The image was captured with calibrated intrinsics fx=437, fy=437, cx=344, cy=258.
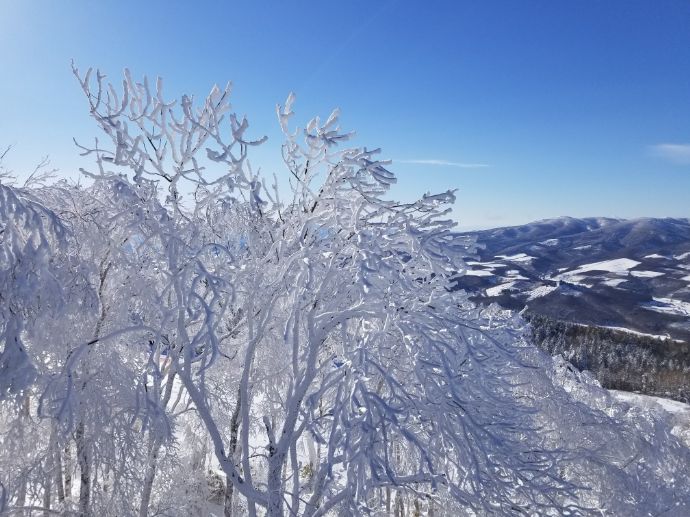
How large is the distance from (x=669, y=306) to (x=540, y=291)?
24394mm

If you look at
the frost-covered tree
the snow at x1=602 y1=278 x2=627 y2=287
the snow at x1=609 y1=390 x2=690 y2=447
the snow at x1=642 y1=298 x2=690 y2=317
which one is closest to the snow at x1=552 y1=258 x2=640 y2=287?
the snow at x1=602 y1=278 x2=627 y2=287

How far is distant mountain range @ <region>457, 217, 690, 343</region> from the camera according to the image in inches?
3191

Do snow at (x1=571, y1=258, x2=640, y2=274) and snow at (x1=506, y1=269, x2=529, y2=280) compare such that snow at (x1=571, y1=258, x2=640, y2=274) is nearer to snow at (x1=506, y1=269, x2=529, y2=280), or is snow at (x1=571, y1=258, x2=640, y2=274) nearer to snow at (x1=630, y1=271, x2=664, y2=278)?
snow at (x1=630, y1=271, x2=664, y2=278)

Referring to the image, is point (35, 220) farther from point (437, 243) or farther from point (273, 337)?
point (273, 337)

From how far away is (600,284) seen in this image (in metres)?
109

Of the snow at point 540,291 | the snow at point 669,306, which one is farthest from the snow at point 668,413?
the snow at point 540,291

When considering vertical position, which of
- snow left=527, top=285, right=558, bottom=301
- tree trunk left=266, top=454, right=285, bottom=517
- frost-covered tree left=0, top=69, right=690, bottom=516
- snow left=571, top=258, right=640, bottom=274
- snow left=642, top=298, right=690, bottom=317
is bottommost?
snow left=642, top=298, right=690, bottom=317

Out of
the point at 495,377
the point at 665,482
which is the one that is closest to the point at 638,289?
the point at 665,482

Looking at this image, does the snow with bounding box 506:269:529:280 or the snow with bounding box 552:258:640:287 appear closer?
the snow with bounding box 506:269:529:280

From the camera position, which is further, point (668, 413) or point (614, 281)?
point (614, 281)

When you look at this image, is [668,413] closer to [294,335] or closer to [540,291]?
[294,335]

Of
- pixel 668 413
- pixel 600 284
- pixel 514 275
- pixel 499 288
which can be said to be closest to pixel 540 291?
pixel 499 288

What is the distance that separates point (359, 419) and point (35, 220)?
3.76 m

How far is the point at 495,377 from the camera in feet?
15.9
